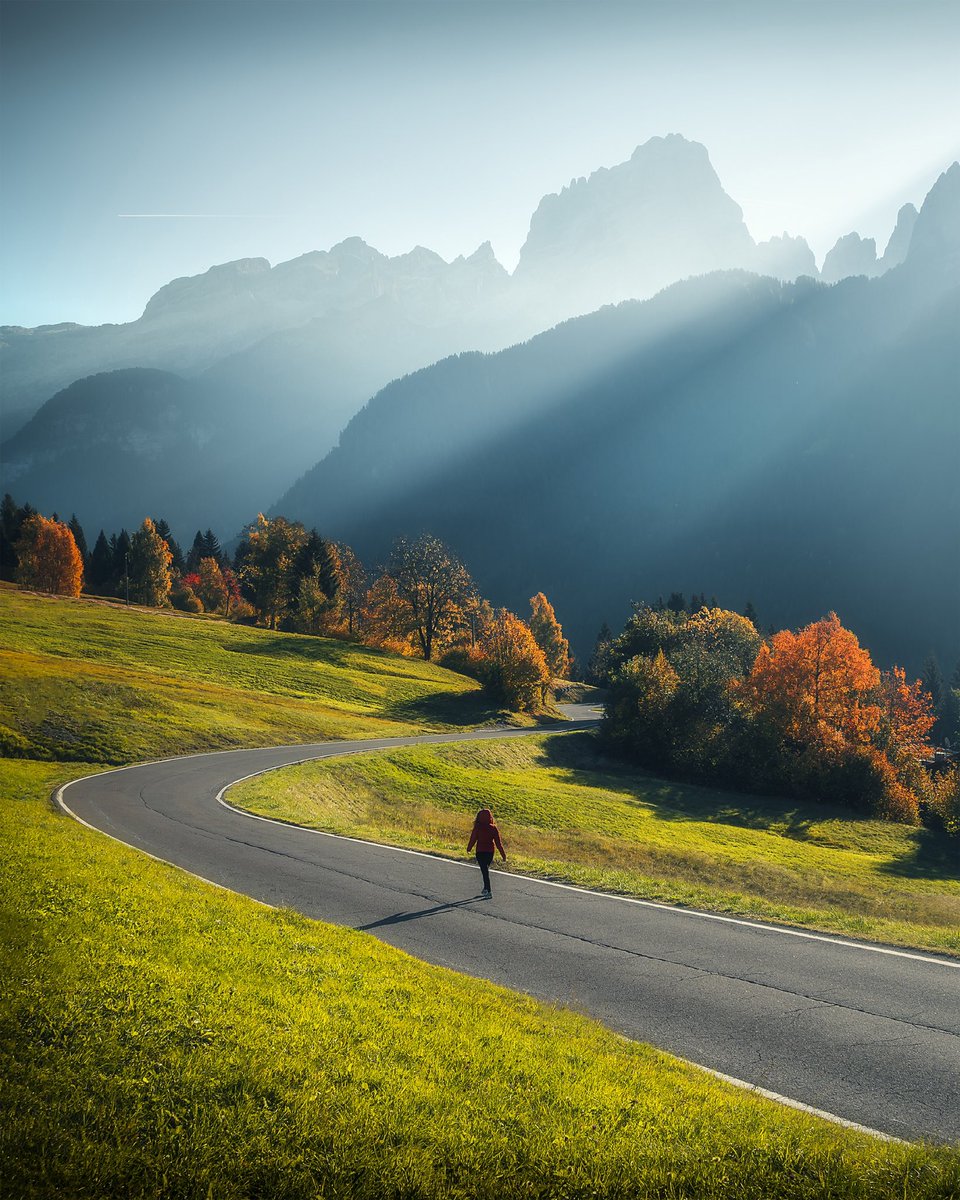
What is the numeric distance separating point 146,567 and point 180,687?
70.7m

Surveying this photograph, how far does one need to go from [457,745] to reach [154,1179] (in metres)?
50.4

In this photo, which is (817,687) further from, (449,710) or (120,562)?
(120,562)

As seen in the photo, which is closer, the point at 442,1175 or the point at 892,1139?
the point at 442,1175

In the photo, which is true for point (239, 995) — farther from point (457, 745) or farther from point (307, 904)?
point (457, 745)

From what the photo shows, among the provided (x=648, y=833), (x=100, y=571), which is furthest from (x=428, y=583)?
(x=100, y=571)

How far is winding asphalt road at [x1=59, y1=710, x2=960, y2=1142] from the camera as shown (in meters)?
9.05

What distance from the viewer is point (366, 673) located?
84812mm


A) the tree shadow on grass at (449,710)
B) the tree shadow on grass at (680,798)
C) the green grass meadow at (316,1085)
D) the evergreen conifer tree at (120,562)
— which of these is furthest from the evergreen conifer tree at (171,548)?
the green grass meadow at (316,1085)

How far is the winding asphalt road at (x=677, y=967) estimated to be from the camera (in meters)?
9.05

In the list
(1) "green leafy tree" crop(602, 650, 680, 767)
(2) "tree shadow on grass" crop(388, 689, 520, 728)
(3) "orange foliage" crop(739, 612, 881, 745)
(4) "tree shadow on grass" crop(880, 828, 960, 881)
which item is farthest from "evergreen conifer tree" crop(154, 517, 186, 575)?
(4) "tree shadow on grass" crop(880, 828, 960, 881)

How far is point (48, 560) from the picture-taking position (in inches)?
4414

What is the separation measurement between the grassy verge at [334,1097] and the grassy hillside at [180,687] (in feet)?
120

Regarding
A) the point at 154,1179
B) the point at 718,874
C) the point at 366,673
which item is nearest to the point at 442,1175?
the point at 154,1179

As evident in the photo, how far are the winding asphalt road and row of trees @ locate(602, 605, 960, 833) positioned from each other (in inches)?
1927
